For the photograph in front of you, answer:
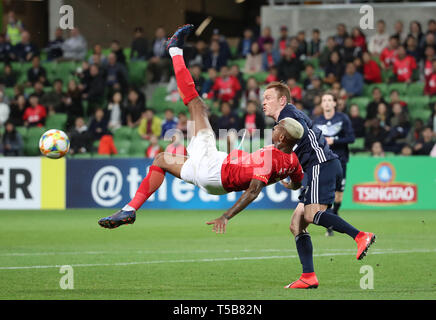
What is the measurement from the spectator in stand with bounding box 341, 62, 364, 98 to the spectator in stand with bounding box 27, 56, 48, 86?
8279mm

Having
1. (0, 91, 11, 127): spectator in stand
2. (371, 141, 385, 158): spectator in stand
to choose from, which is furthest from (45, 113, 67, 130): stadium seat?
(371, 141, 385, 158): spectator in stand

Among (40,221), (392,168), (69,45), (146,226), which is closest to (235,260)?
(146,226)

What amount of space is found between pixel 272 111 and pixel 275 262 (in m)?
2.71

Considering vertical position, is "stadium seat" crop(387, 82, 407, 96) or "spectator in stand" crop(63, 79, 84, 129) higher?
"stadium seat" crop(387, 82, 407, 96)

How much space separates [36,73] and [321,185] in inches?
653

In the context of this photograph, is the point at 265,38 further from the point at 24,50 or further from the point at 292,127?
the point at 292,127

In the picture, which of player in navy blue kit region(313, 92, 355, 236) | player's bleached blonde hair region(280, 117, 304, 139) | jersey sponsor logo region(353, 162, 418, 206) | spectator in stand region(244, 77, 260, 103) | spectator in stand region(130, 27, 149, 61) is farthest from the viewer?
spectator in stand region(130, 27, 149, 61)

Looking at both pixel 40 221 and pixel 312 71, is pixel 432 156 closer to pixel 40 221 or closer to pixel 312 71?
pixel 312 71

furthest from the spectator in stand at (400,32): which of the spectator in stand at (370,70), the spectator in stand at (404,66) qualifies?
the spectator in stand at (370,70)

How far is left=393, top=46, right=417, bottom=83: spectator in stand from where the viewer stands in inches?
848

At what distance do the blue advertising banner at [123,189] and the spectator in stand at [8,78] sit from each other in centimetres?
627

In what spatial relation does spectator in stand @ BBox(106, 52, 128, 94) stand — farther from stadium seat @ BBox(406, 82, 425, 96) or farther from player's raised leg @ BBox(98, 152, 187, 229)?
player's raised leg @ BBox(98, 152, 187, 229)

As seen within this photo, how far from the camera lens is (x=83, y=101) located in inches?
893

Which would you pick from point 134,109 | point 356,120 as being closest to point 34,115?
point 134,109
